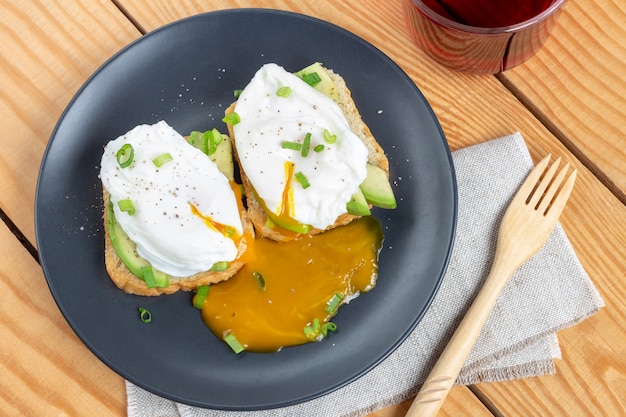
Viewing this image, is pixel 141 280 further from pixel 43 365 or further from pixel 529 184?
pixel 529 184

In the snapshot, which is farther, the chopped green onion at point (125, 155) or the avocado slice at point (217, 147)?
the avocado slice at point (217, 147)

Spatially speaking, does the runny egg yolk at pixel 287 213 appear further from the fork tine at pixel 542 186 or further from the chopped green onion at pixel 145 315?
the fork tine at pixel 542 186

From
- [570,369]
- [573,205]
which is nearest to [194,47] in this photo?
[573,205]

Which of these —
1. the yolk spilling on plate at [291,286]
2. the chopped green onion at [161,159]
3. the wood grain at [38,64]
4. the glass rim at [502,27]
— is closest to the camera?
the glass rim at [502,27]

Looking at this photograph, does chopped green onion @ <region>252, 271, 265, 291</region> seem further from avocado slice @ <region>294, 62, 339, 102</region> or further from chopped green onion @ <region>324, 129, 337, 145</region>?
avocado slice @ <region>294, 62, 339, 102</region>

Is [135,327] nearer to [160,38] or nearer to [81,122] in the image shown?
[81,122]

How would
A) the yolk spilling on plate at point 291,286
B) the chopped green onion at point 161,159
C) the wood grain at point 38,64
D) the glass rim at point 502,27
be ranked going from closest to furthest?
the glass rim at point 502,27 → the chopped green onion at point 161,159 → the yolk spilling on plate at point 291,286 → the wood grain at point 38,64

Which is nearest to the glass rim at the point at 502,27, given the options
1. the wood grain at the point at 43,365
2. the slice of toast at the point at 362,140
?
the slice of toast at the point at 362,140
